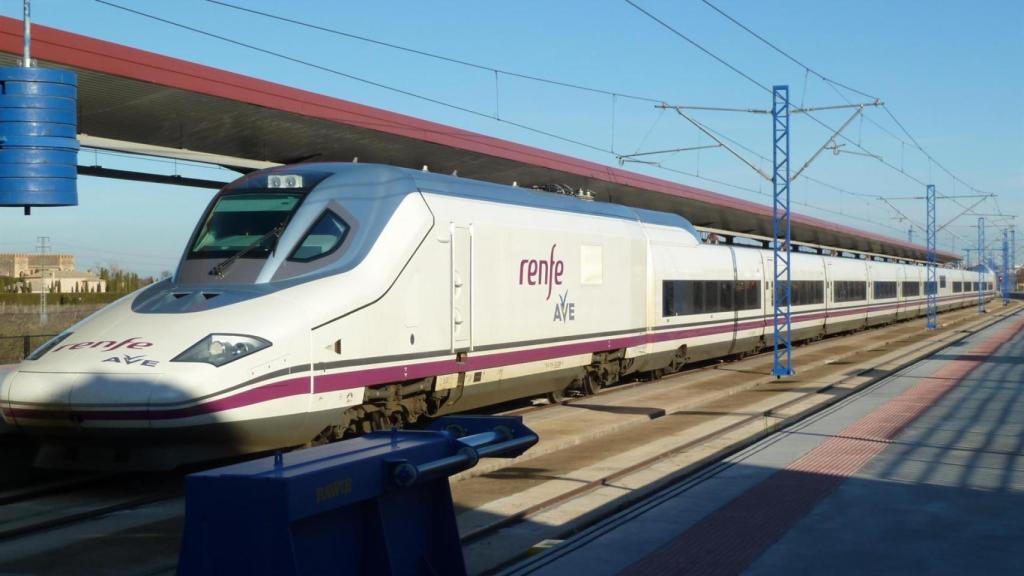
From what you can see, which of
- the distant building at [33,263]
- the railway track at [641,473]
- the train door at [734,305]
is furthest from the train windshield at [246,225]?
the distant building at [33,263]

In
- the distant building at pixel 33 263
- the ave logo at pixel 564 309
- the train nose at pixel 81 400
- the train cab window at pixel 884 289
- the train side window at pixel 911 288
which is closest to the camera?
the train nose at pixel 81 400

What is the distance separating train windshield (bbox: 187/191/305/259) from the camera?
35.8 feet

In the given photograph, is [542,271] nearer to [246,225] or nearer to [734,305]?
[246,225]

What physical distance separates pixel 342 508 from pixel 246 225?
6.59 meters

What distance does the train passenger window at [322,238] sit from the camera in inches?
425

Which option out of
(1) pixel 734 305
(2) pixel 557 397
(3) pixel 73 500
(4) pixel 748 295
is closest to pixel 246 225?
(3) pixel 73 500


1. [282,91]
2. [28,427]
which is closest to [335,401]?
[28,427]

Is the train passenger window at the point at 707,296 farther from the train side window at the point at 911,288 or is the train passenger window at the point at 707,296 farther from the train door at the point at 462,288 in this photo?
the train side window at the point at 911,288

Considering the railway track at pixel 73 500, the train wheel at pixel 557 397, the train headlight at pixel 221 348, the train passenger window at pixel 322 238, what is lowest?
the railway track at pixel 73 500

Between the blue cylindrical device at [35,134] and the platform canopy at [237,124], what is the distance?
1.79 m

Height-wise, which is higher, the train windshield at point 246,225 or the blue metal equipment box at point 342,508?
the train windshield at point 246,225

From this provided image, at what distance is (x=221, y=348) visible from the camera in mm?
9312

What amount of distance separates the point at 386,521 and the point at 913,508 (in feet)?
17.1

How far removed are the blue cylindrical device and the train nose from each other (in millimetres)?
3690
